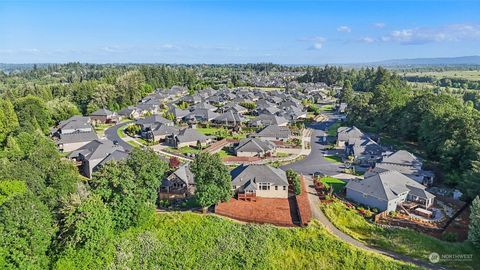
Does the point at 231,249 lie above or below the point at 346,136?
below

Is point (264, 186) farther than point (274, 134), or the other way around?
point (274, 134)

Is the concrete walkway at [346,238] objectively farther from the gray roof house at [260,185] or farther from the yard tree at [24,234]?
the yard tree at [24,234]

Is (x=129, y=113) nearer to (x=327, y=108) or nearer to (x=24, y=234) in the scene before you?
(x=327, y=108)

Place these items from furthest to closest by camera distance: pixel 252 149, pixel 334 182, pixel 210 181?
pixel 252 149 → pixel 334 182 → pixel 210 181

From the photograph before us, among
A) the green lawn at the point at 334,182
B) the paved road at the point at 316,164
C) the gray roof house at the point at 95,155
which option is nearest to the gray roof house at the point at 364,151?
the paved road at the point at 316,164

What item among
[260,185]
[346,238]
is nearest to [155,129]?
[260,185]

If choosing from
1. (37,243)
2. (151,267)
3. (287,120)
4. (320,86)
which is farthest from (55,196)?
(320,86)

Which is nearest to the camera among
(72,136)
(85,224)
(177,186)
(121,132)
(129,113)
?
(85,224)
